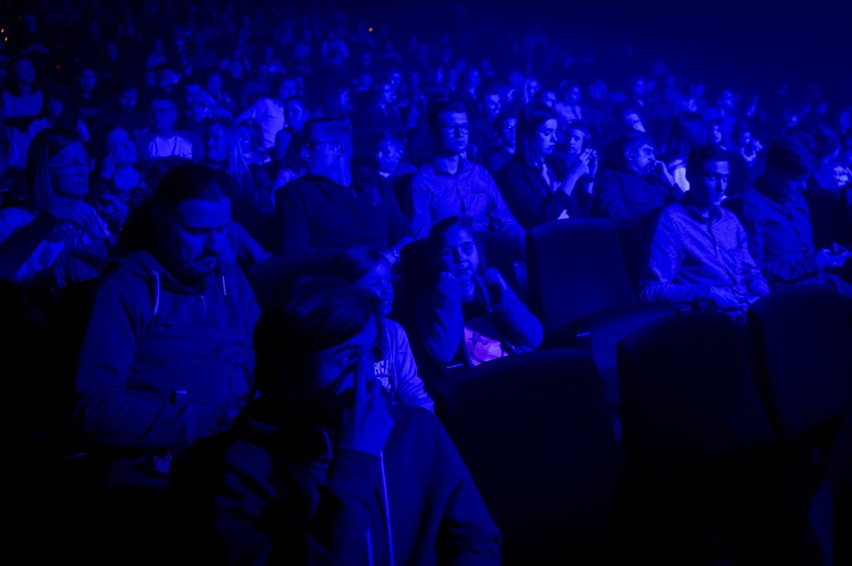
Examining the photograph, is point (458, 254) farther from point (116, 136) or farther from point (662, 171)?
point (662, 171)

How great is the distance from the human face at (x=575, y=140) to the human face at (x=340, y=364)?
12.1 feet

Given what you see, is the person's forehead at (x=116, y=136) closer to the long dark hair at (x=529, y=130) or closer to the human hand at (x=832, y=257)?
the long dark hair at (x=529, y=130)

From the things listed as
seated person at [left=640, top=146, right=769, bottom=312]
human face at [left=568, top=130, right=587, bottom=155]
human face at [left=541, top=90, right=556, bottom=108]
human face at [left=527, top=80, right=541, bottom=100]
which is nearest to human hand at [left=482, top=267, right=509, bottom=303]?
seated person at [left=640, top=146, right=769, bottom=312]

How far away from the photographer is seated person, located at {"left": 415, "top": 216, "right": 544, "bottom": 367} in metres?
2.41

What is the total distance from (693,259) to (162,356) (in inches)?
93.6

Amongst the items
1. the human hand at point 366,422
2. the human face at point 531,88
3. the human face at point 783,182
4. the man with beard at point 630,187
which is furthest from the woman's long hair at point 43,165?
the human face at point 531,88

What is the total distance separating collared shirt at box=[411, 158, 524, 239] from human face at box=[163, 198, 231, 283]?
1.91 metres

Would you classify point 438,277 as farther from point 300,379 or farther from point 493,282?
point 300,379

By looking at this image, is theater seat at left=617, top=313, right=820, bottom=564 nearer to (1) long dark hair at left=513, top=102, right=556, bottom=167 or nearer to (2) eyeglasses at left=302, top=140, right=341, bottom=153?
(2) eyeglasses at left=302, top=140, right=341, bottom=153

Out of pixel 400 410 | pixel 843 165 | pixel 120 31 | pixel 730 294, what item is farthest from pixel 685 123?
pixel 120 31

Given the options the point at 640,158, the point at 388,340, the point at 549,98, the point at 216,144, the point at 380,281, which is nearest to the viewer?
the point at 388,340

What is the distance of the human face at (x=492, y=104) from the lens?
6324 mm

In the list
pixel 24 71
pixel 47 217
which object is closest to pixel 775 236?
pixel 47 217

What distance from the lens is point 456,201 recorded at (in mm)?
3674
